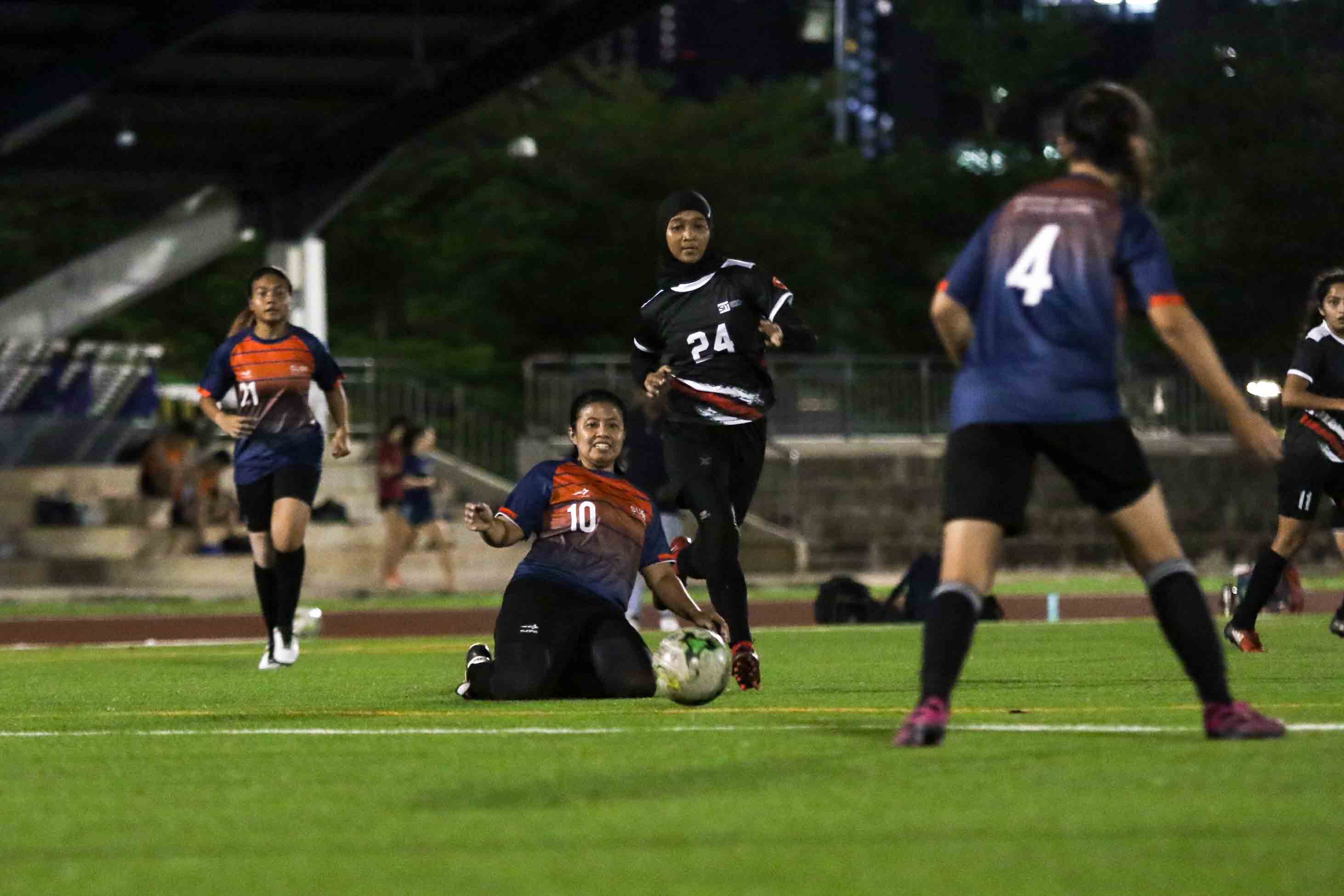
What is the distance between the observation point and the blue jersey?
22.1 feet

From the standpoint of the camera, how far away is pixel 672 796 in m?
5.90

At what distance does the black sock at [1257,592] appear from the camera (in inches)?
492

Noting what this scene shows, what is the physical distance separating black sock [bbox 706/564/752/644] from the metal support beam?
2536 cm

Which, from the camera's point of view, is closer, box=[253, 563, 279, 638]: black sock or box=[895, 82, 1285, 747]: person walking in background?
box=[895, 82, 1285, 747]: person walking in background

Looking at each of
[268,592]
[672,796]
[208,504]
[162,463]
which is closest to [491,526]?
[672,796]

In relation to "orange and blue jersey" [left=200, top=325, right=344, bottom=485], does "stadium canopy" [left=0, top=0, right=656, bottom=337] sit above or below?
above

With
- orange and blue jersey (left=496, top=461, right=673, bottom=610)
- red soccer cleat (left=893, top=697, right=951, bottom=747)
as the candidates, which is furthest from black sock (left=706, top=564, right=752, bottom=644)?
red soccer cleat (left=893, top=697, right=951, bottom=747)

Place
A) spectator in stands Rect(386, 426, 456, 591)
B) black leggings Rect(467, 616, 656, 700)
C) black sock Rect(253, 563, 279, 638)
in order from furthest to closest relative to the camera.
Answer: spectator in stands Rect(386, 426, 456, 591)
black sock Rect(253, 563, 279, 638)
black leggings Rect(467, 616, 656, 700)

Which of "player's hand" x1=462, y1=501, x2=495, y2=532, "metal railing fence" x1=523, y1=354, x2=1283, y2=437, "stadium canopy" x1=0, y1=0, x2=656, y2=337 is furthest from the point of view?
"metal railing fence" x1=523, y1=354, x2=1283, y2=437

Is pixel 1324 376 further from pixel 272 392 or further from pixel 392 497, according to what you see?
pixel 392 497

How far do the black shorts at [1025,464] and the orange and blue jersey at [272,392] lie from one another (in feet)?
20.6

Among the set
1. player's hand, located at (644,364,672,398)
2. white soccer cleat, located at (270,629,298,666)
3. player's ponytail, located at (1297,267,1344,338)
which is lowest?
white soccer cleat, located at (270,629,298,666)

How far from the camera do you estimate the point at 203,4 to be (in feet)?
89.1

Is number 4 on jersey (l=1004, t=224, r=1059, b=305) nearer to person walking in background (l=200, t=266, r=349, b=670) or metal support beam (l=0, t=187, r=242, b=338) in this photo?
person walking in background (l=200, t=266, r=349, b=670)
